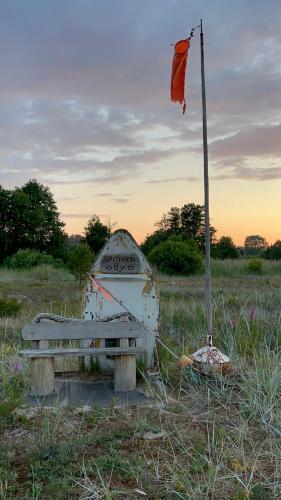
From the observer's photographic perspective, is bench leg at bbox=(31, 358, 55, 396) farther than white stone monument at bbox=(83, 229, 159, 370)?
No

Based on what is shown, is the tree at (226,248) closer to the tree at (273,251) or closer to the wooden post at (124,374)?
the tree at (273,251)

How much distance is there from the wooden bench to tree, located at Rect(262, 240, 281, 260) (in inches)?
1376

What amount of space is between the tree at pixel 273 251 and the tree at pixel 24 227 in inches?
652

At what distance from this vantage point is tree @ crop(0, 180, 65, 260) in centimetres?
4431

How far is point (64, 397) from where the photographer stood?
4.32m

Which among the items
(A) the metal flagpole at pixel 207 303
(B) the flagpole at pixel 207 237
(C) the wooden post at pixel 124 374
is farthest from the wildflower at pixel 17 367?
(B) the flagpole at pixel 207 237

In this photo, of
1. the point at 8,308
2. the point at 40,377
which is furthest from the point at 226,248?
Result: the point at 40,377

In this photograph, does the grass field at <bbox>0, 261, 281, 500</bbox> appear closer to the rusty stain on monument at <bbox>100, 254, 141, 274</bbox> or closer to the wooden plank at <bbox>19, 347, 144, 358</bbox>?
the wooden plank at <bbox>19, 347, 144, 358</bbox>

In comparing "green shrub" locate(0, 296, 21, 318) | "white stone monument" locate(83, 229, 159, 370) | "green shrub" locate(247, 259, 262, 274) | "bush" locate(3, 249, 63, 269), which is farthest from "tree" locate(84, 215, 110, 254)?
"white stone monument" locate(83, 229, 159, 370)

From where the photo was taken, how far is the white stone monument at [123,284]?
5.27 metres

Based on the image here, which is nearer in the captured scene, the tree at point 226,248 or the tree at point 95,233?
the tree at point 95,233

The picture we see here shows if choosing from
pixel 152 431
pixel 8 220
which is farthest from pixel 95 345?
pixel 8 220

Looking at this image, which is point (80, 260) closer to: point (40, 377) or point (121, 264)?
point (121, 264)

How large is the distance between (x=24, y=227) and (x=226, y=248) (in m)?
16.8
